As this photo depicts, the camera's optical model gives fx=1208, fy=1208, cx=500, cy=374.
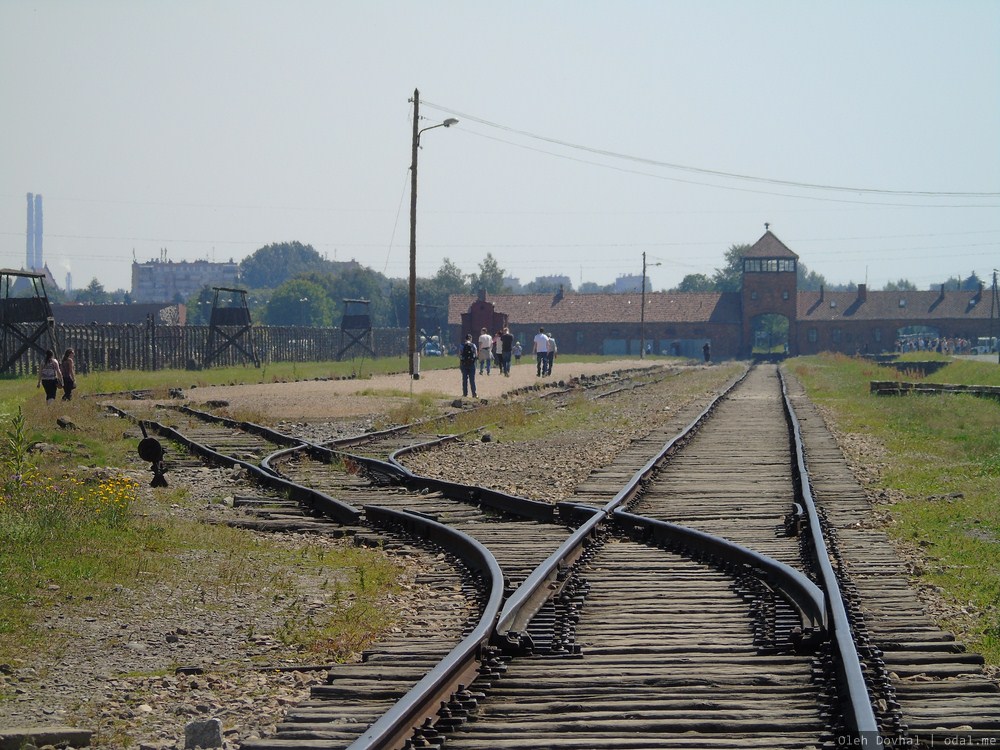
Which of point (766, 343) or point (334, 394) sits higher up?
point (766, 343)

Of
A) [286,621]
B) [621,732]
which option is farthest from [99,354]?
[621,732]

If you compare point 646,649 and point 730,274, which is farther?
point 730,274

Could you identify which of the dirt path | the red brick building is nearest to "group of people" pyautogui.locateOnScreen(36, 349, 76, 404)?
the dirt path

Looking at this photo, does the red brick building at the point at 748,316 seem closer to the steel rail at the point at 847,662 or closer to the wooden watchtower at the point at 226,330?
the wooden watchtower at the point at 226,330

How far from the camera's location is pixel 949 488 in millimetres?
13469

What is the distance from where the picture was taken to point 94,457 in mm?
17203

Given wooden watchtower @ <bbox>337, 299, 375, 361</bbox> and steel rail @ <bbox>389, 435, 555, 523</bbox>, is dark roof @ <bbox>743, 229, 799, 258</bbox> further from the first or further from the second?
steel rail @ <bbox>389, 435, 555, 523</bbox>

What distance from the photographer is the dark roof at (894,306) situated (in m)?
118

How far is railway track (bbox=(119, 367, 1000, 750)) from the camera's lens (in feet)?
15.6

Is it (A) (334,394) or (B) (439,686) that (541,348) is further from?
(B) (439,686)

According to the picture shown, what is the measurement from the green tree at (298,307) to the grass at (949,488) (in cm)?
12944

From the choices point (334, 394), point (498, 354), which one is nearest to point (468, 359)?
point (334, 394)

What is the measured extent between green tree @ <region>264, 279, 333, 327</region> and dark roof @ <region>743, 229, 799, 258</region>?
6346cm

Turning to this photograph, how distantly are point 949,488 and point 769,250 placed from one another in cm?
10257
